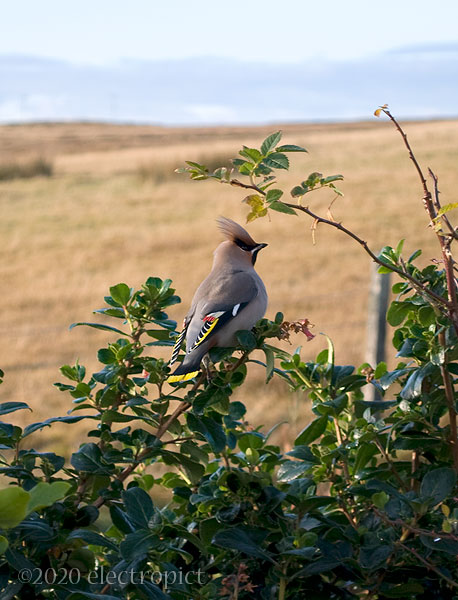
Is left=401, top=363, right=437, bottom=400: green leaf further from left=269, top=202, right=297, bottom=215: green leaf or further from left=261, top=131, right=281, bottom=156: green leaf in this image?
left=261, top=131, right=281, bottom=156: green leaf

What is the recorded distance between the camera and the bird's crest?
2.22 meters

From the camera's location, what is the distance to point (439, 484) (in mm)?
1557

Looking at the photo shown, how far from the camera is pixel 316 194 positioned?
74.4 ft

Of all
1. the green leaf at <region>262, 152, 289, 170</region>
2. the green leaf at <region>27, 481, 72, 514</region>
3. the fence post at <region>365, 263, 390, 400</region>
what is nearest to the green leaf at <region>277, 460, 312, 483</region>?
the green leaf at <region>262, 152, 289, 170</region>

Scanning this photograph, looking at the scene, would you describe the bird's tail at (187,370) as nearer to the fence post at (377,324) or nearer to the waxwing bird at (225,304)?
the waxwing bird at (225,304)

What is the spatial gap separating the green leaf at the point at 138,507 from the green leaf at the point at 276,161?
661mm

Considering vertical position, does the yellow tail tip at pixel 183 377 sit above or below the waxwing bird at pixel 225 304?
below

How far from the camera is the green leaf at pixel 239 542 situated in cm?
143

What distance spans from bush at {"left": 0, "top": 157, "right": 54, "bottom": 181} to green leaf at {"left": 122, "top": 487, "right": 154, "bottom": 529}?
3053 cm

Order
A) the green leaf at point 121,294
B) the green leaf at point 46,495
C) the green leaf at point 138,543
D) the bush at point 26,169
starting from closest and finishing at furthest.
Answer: the green leaf at point 46,495 < the green leaf at point 138,543 < the green leaf at point 121,294 < the bush at point 26,169

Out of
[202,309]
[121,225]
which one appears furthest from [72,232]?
[202,309]

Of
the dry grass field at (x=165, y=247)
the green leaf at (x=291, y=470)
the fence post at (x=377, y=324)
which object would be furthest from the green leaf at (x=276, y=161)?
the fence post at (x=377, y=324)

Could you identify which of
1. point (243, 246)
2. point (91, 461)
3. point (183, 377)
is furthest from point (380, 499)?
point (243, 246)

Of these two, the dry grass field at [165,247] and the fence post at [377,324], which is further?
the dry grass field at [165,247]
